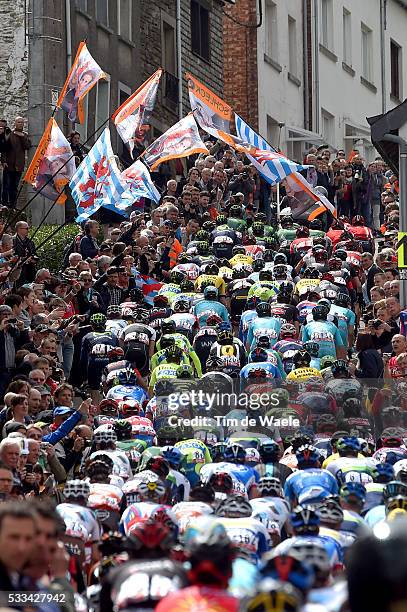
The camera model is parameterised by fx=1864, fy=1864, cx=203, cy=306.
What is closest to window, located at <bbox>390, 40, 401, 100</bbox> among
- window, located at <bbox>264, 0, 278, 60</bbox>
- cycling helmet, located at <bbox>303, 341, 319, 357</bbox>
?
window, located at <bbox>264, 0, 278, 60</bbox>

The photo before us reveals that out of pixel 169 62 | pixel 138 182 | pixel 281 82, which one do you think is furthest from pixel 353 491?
pixel 281 82

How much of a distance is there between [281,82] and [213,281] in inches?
1034

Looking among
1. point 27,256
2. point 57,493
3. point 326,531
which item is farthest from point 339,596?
point 27,256

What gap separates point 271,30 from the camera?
54031 millimetres

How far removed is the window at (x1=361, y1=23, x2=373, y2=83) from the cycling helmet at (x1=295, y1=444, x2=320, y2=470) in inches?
1767

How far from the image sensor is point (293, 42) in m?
56.0

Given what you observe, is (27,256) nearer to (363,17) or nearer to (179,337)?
(179,337)

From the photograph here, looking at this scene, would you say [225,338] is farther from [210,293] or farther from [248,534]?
[248,534]

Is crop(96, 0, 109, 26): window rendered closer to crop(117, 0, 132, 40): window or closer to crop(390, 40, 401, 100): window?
crop(117, 0, 132, 40): window

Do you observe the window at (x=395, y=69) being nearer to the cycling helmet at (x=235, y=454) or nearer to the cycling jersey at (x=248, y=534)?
the cycling helmet at (x=235, y=454)

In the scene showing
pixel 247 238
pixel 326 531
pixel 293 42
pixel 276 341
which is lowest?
pixel 326 531

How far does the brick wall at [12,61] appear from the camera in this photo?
129ft

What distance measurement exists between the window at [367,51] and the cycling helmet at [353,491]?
4668 centimetres

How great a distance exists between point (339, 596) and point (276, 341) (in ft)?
55.9
